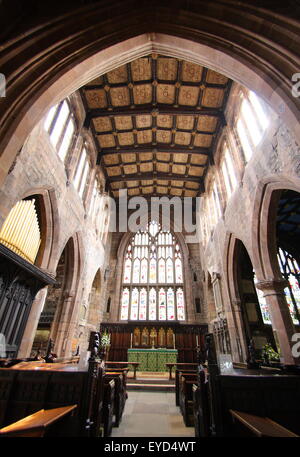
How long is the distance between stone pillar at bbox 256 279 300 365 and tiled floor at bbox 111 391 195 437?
10.6 feet

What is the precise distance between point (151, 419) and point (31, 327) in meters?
4.07

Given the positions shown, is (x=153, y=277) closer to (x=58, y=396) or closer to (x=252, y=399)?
(x=58, y=396)

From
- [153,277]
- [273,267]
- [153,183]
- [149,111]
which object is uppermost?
[153,183]

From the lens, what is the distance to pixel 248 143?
25.8 ft

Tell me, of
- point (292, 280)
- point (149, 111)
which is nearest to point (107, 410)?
point (149, 111)

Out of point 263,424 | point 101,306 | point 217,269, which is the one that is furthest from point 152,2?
point 101,306

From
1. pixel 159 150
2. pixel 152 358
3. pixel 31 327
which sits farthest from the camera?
pixel 159 150

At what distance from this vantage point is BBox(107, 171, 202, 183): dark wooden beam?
14500 millimetres

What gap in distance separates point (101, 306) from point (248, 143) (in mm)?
11931

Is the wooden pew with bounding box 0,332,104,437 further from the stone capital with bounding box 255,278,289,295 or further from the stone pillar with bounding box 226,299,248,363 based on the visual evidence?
the stone pillar with bounding box 226,299,248,363

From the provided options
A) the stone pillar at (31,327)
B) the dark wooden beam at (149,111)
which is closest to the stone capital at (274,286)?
the stone pillar at (31,327)

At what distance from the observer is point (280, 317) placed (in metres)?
6.00

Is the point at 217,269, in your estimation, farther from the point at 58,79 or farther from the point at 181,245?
the point at 58,79

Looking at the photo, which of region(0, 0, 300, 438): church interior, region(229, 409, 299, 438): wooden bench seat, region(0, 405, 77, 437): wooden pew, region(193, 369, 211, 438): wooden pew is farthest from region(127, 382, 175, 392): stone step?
region(0, 405, 77, 437): wooden pew
